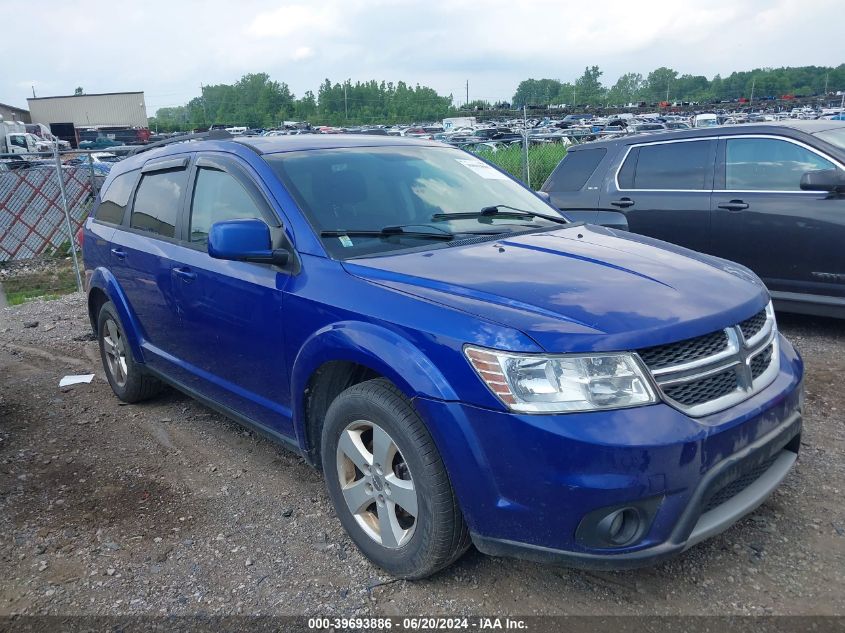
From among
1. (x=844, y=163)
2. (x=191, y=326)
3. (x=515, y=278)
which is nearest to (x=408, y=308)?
(x=515, y=278)

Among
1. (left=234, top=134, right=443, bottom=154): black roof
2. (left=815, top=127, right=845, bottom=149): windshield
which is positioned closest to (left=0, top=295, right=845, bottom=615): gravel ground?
(left=234, top=134, right=443, bottom=154): black roof

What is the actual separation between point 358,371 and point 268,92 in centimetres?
8564

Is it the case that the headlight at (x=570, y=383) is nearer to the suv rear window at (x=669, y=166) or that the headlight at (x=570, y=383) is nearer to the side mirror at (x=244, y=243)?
the side mirror at (x=244, y=243)

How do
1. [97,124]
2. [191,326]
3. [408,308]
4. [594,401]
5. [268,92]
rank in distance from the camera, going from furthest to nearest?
[268,92]
[97,124]
[191,326]
[408,308]
[594,401]

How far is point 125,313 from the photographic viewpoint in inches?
189

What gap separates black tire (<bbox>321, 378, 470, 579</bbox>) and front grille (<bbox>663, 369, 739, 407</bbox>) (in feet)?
2.78

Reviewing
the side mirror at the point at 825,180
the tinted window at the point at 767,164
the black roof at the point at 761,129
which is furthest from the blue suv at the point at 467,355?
the black roof at the point at 761,129

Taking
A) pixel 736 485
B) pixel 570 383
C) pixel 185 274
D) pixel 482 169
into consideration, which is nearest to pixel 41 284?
pixel 185 274

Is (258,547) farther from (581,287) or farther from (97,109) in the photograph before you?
(97,109)

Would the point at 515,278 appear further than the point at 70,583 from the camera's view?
No

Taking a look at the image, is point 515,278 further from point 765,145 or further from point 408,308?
point 765,145

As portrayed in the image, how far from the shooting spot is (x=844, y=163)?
5.55 m

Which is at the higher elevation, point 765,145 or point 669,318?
point 765,145

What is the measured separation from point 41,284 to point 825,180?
11.3m
